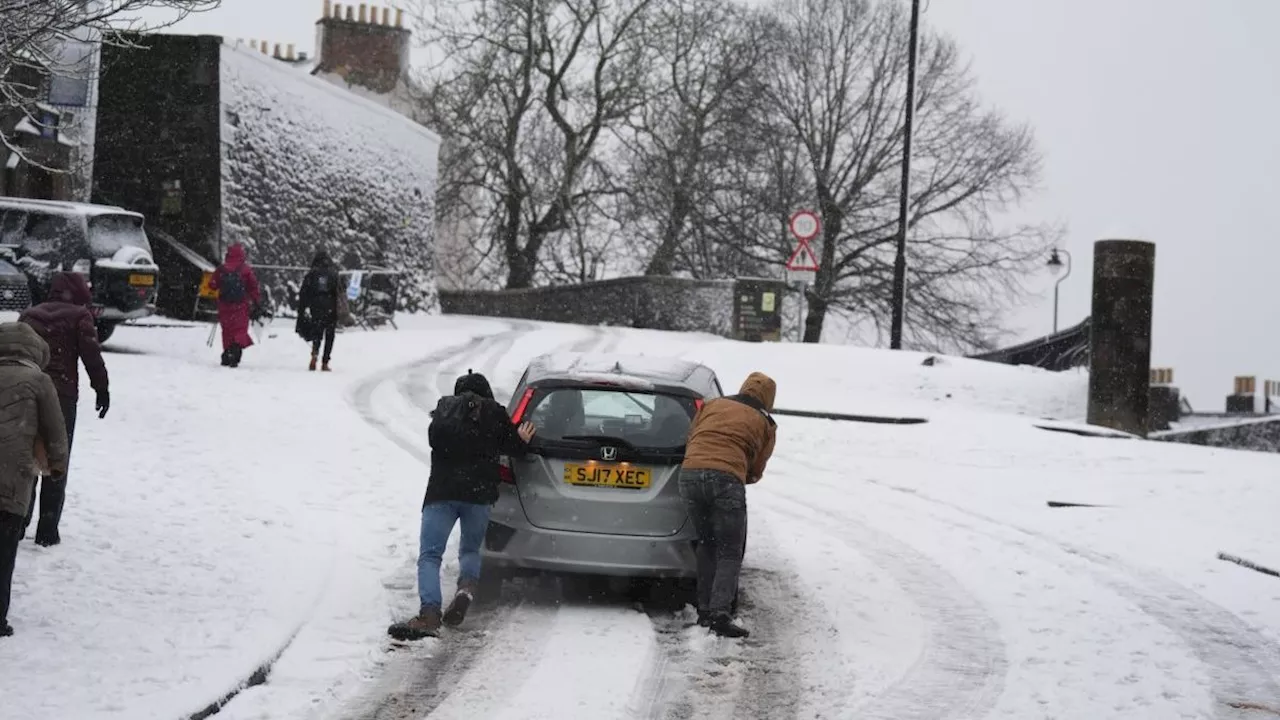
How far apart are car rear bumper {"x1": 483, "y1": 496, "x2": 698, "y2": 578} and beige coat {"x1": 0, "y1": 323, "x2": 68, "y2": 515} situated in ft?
8.09

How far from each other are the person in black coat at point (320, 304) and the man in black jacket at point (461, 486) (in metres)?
12.0

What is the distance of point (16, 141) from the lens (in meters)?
25.2

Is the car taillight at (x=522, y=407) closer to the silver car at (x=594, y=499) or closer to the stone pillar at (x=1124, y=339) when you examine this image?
the silver car at (x=594, y=499)

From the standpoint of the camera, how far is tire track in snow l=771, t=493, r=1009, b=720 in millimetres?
6911

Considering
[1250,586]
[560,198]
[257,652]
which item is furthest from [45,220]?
[560,198]

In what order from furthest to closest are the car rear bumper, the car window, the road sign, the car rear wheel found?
the road sign, the car rear wheel, the car window, the car rear bumper

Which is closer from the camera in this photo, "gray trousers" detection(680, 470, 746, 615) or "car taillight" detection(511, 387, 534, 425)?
"gray trousers" detection(680, 470, 746, 615)

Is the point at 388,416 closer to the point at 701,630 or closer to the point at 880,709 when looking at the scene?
the point at 701,630

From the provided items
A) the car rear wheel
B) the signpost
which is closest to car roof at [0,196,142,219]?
the car rear wheel

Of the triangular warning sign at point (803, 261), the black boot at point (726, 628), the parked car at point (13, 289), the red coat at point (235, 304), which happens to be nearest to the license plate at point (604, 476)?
the black boot at point (726, 628)

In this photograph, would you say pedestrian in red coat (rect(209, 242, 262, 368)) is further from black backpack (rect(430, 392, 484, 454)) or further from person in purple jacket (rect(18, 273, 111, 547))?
black backpack (rect(430, 392, 484, 454))

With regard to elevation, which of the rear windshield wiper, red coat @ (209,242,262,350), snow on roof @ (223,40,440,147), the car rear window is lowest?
the rear windshield wiper

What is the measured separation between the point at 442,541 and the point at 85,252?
13.8m

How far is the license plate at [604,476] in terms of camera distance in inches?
336
